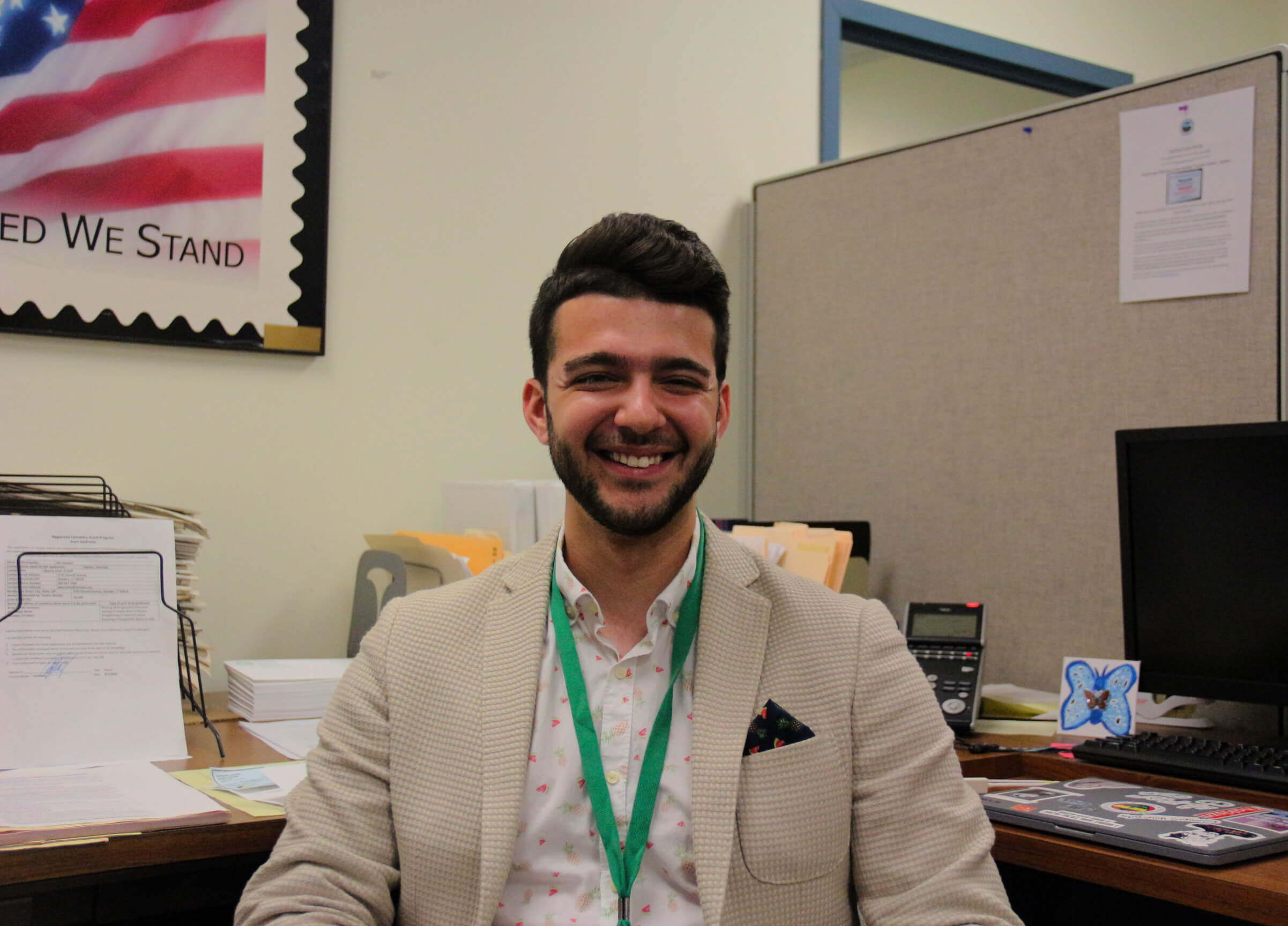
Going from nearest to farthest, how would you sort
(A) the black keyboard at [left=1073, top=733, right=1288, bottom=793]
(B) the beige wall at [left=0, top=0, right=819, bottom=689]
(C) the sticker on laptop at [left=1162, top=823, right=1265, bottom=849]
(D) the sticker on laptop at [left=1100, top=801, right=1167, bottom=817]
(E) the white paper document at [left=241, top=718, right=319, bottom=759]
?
(C) the sticker on laptop at [left=1162, top=823, right=1265, bottom=849] → (D) the sticker on laptop at [left=1100, top=801, right=1167, bottom=817] → (A) the black keyboard at [left=1073, top=733, right=1288, bottom=793] → (E) the white paper document at [left=241, top=718, right=319, bottom=759] → (B) the beige wall at [left=0, top=0, right=819, bottom=689]

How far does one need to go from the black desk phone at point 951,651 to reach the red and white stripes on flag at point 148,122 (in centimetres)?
132

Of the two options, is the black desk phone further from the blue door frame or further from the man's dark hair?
the blue door frame

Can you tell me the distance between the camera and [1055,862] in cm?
129

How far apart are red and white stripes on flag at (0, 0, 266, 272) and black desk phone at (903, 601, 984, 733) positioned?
132cm

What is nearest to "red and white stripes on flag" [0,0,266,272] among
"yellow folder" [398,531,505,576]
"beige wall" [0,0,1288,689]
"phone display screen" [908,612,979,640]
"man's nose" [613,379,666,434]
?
"beige wall" [0,0,1288,689]

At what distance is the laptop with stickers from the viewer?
1216mm

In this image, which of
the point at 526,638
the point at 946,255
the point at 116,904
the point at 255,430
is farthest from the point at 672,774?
the point at 946,255

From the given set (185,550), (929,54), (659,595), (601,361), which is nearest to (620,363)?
(601,361)

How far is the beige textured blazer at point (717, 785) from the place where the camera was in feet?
3.78

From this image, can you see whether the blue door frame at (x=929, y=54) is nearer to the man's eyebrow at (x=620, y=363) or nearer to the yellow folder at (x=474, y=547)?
the yellow folder at (x=474, y=547)

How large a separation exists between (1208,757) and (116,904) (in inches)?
53.4

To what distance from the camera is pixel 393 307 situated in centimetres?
227
